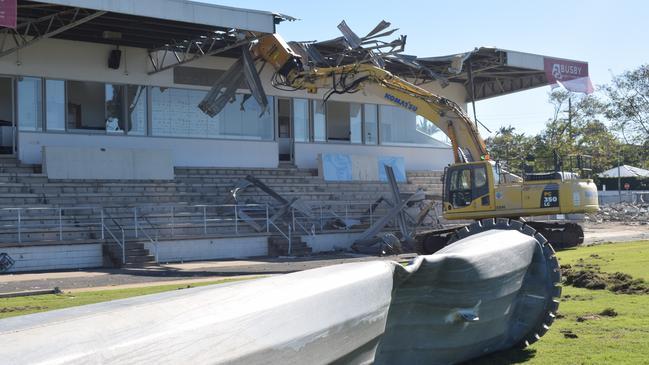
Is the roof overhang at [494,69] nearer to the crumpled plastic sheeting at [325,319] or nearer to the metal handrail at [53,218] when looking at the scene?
the metal handrail at [53,218]

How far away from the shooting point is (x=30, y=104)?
26.1m

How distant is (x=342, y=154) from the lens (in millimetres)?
33000

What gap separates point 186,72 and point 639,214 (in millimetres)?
27793

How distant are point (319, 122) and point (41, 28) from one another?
12702 mm

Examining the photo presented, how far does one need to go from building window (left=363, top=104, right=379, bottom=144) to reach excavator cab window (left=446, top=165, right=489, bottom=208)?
12.0 m

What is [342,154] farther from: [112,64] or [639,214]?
[639,214]

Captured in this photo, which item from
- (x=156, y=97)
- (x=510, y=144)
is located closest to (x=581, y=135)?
(x=510, y=144)

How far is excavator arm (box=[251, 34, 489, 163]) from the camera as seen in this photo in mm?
24438

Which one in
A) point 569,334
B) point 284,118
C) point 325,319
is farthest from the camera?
point 284,118

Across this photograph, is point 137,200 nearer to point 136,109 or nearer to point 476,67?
point 136,109

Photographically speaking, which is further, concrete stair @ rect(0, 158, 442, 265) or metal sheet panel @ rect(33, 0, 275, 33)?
metal sheet panel @ rect(33, 0, 275, 33)

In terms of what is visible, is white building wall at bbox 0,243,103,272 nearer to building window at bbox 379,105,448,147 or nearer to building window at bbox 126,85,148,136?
building window at bbox 126,85,148,136

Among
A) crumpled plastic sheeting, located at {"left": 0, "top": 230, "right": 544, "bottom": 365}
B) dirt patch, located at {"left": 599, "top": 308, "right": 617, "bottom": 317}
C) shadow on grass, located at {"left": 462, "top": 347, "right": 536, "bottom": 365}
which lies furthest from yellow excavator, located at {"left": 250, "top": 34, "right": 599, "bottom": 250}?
crumpled plastic sheeting, located at {"left": 0, "top": 230, "right": 544, "bottom": 365}

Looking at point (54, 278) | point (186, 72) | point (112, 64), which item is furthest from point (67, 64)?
point (54, 278)
